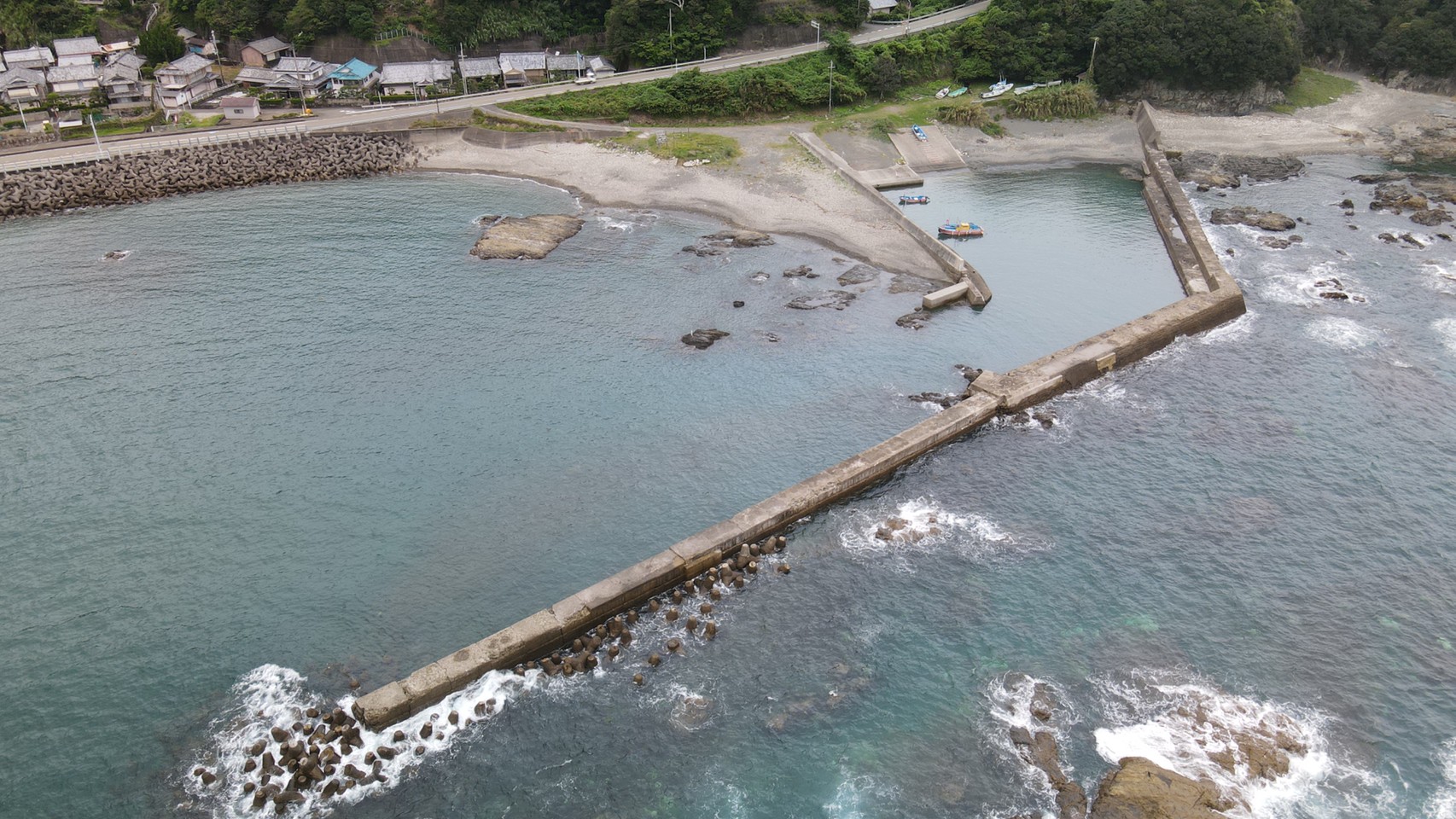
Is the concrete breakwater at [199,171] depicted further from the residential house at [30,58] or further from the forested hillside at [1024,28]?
the residential house at [30,58]

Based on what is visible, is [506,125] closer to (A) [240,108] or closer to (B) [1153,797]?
(A) [240,108]

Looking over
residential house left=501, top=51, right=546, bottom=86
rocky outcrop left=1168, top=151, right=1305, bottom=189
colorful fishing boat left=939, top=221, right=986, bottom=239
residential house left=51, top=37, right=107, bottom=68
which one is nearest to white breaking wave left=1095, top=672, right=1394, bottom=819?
colorful fishing boat left=939, top=221, right=986, bottom=239

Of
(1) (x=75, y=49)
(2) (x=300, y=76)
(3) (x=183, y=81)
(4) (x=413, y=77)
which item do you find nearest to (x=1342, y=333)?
(4) (x=413, y=77)

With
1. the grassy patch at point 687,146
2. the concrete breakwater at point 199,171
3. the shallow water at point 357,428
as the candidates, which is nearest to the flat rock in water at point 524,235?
the shallow water at point 357,428

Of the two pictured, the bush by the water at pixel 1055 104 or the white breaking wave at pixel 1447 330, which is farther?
the bush by the water at pixel 1055 104

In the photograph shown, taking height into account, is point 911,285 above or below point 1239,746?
above

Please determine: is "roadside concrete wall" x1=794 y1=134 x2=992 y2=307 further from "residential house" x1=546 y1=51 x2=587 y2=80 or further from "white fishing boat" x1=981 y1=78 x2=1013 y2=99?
"residential house" x1=546 y1=51 x2=587 y2=80

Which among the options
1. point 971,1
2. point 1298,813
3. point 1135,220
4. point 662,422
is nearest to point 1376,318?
point 1135,220
